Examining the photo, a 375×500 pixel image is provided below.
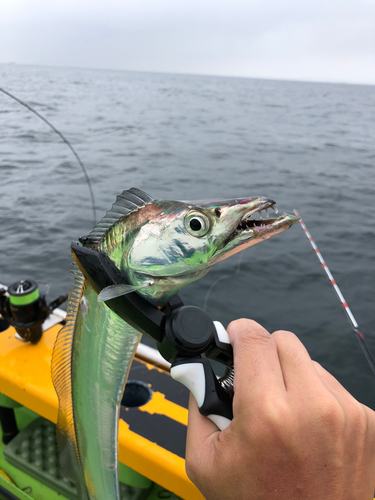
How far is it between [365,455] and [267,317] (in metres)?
5.03

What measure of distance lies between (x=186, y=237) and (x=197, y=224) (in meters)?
0.05

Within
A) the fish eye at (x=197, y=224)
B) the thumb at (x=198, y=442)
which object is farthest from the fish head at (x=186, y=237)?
the thumb at (x=198, y=442)

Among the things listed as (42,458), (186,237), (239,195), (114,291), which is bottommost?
(42,458)

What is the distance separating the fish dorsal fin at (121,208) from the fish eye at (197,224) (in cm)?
21

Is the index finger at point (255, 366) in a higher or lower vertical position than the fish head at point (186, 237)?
lower

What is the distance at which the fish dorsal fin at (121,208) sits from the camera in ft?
3.96

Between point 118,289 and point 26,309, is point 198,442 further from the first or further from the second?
point 26,309

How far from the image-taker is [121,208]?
123cm

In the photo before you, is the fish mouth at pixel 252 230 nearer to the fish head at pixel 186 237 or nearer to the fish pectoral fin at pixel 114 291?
the fish head at pixel 186 237

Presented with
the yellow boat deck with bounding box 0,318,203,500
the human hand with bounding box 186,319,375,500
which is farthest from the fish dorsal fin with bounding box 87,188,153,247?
the yellow boat deck with bounding box 0,318,203,500

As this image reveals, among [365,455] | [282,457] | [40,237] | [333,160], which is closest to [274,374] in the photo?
[282,457]

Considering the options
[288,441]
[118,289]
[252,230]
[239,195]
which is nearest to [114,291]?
[118,289]

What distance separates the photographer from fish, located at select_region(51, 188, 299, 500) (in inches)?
40.7

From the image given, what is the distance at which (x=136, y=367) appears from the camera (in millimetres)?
2809
